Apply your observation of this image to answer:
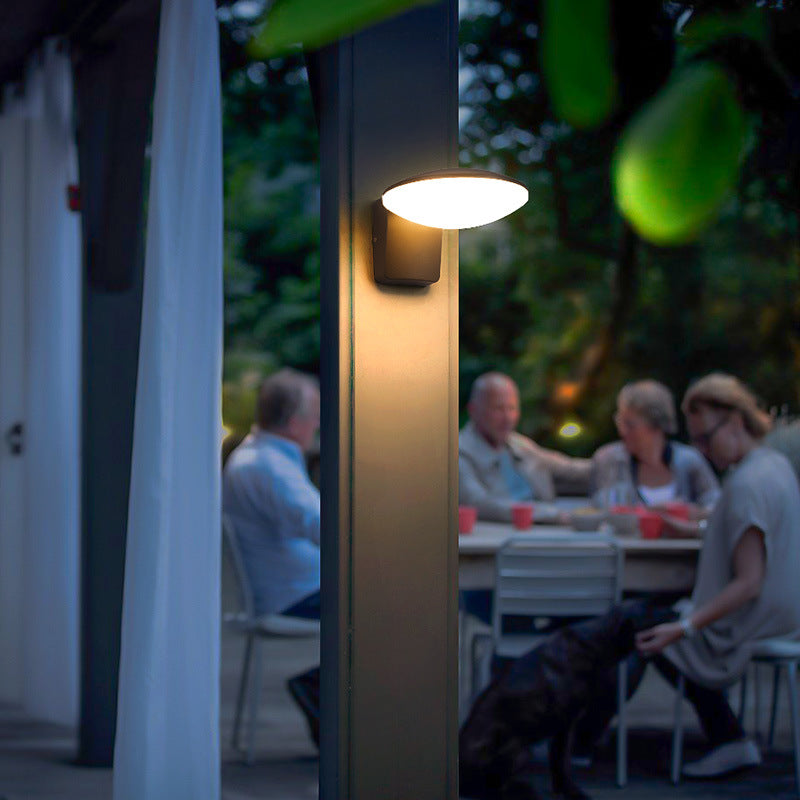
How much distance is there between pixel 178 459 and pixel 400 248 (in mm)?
865

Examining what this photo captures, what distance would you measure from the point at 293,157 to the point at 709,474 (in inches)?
403

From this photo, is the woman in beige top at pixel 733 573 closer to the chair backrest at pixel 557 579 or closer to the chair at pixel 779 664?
the chair at pixel 779 664

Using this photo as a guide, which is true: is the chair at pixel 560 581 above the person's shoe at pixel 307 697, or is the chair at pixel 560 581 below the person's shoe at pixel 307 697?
above

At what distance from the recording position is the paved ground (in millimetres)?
3352

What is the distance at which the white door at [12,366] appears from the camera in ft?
14.4

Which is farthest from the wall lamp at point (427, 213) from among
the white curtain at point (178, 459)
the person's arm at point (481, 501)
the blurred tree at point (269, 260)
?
the blurred tree at point (269, 260)

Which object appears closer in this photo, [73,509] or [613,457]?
[73,509]

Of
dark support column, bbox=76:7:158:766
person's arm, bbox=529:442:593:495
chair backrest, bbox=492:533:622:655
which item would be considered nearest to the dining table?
chair backrest, bbox=492:533:622:655

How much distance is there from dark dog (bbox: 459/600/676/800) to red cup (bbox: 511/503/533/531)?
0.66 meters

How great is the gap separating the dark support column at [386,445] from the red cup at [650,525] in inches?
71.5

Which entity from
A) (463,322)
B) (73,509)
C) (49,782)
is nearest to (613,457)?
(73,509)

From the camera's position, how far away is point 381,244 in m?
2.02

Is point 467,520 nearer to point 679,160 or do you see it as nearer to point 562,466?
point 562,466

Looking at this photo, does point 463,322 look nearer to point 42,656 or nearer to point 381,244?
point 42,656
